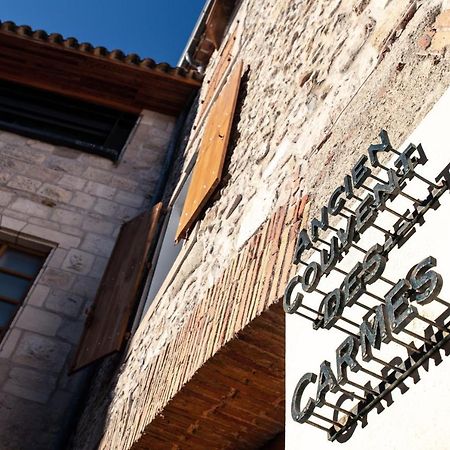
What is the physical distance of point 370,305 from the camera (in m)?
1.73

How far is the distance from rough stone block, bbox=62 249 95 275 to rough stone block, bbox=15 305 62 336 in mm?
529

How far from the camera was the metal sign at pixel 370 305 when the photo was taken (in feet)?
4.80

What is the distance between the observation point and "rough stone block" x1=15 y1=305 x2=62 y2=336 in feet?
17.7

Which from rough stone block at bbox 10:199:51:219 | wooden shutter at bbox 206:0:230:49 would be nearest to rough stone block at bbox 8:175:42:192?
rough stone block at bbox 10:199:51:219

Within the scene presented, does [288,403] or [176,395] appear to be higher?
[288,403]

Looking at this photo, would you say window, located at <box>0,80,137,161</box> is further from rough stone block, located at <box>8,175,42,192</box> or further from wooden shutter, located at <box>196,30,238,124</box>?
wooden shutter, located at <box>196,30,238,124</box>

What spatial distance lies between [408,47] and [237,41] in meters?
3.92

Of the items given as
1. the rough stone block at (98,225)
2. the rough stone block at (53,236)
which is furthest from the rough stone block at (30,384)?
the rough stone block at (98,225)

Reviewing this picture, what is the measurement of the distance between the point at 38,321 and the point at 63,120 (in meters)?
2.92

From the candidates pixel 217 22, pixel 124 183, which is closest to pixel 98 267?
pixel 124 183

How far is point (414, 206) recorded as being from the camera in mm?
1700

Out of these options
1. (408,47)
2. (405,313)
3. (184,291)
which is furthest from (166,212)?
A: (405,313)

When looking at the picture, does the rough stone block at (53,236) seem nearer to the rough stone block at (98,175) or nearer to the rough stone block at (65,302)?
the rough stone block at (65,302)

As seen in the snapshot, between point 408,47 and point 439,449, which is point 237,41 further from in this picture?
point 439,449
